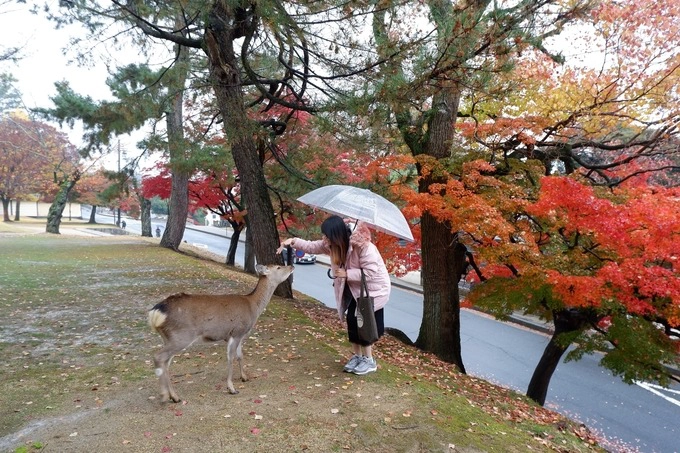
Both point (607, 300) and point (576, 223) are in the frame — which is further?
point (576, 223)

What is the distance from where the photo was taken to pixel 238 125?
8078mm

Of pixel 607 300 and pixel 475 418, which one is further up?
pixel 607 300

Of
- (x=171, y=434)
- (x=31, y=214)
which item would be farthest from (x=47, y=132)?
(x=171, y=434)

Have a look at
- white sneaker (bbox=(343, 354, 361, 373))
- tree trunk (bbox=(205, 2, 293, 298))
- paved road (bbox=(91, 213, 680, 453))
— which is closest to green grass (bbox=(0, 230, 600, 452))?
white sneaker (bbox=(343, 354, 361, 373))

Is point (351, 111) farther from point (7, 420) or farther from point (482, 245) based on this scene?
point (7, 420)

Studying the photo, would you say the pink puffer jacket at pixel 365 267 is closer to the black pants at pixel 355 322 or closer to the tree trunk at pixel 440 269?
the black pants at pixel 355 322

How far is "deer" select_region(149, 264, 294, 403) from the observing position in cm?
337

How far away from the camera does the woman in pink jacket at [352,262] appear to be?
4027mm

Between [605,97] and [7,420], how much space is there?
9.82m

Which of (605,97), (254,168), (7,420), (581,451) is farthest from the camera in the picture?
(254,168)

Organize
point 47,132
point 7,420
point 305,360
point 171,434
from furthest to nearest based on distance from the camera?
point 47,132
point 305,360
point 7,420
point 171,434

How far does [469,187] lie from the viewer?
7.47 meters

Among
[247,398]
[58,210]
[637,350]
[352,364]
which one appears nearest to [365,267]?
[352,364]

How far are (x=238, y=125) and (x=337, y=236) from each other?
492cm
